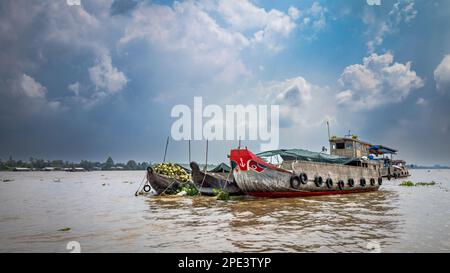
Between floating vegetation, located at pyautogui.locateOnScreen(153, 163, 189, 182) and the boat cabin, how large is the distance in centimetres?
Result: 1544

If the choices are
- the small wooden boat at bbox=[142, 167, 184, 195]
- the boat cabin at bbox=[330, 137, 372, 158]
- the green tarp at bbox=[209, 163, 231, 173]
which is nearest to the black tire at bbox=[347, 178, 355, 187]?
the boat cabin at bbox=[330, 137, 372, 158]

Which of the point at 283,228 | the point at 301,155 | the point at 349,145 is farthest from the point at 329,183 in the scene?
the point at 283,228

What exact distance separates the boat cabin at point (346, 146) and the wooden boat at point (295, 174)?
5.80 metres

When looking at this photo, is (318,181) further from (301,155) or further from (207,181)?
(207,181)

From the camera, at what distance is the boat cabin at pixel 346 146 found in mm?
28781

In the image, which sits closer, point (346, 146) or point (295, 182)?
point (295, 182)

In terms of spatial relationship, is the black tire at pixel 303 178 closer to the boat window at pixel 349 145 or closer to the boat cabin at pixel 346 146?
the boat cabin at pixel 346 146

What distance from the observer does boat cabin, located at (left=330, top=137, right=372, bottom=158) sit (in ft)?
94.4

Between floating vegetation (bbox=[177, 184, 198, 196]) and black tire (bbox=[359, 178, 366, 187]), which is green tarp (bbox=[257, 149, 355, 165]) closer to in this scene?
black tire (bbox=[359, 178, 366, 187])

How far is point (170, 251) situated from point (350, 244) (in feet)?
14.8

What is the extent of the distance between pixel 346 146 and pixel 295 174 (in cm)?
1376

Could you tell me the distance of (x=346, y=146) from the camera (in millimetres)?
29078
